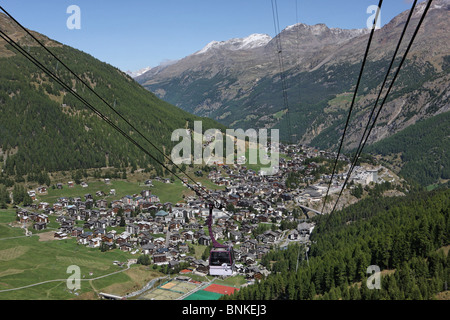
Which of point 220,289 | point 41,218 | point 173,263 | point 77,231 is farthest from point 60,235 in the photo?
point 220,289

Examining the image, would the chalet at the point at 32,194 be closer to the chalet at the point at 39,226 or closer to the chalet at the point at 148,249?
the chalet at the point at 39,226

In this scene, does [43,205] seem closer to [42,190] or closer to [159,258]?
[42,190]

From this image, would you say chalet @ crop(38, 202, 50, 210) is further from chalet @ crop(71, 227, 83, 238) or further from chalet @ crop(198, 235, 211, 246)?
chalet @ crop(198, 235, 211, 246)

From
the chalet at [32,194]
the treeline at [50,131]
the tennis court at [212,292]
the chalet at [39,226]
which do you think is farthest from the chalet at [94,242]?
the treeline at [50,131]

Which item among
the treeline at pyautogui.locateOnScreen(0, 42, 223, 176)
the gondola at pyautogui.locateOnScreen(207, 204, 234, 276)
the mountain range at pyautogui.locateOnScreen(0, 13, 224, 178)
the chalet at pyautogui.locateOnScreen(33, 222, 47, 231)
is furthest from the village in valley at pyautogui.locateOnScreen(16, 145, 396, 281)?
the gondola at pyautogui.locateOnScreen(207, 204, 234, 276)

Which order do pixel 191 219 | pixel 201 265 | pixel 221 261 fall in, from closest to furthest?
pixel 221 261, pixel 201 265, pixel 191 219
